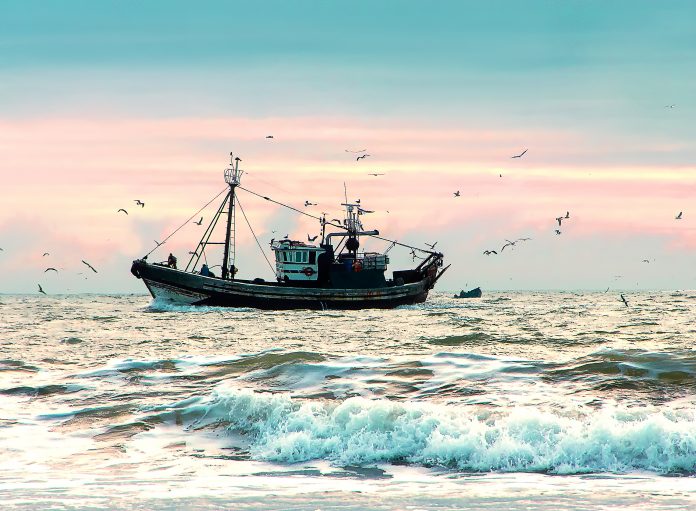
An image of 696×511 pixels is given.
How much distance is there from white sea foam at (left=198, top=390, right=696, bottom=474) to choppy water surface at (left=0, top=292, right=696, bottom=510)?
28 millimetres

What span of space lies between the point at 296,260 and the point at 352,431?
51.9m

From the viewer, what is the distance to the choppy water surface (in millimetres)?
10328

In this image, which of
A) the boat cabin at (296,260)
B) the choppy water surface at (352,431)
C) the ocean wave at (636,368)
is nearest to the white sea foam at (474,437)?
the choppy water surface at (352,431)

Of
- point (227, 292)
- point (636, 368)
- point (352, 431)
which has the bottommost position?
point (352, 431)

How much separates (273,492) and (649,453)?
528cm

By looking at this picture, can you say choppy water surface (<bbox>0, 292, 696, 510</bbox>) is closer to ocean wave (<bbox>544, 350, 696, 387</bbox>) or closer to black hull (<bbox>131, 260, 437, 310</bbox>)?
ocean wave (<bbox>544, 350, 696, 387</bbox>)

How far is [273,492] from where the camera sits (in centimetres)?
1037

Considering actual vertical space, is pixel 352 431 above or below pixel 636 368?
below

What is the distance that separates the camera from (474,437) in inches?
493

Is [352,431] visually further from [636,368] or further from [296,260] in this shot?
[296,260]

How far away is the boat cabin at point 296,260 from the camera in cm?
6488

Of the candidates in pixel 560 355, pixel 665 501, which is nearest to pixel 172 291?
pixel 560 355

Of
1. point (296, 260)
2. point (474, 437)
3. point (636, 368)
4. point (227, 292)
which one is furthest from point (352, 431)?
point (296, 260)

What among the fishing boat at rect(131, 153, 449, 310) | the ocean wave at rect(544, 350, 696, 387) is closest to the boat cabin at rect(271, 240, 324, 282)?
the fishing boat at rect(131, 153, 449, 310)
